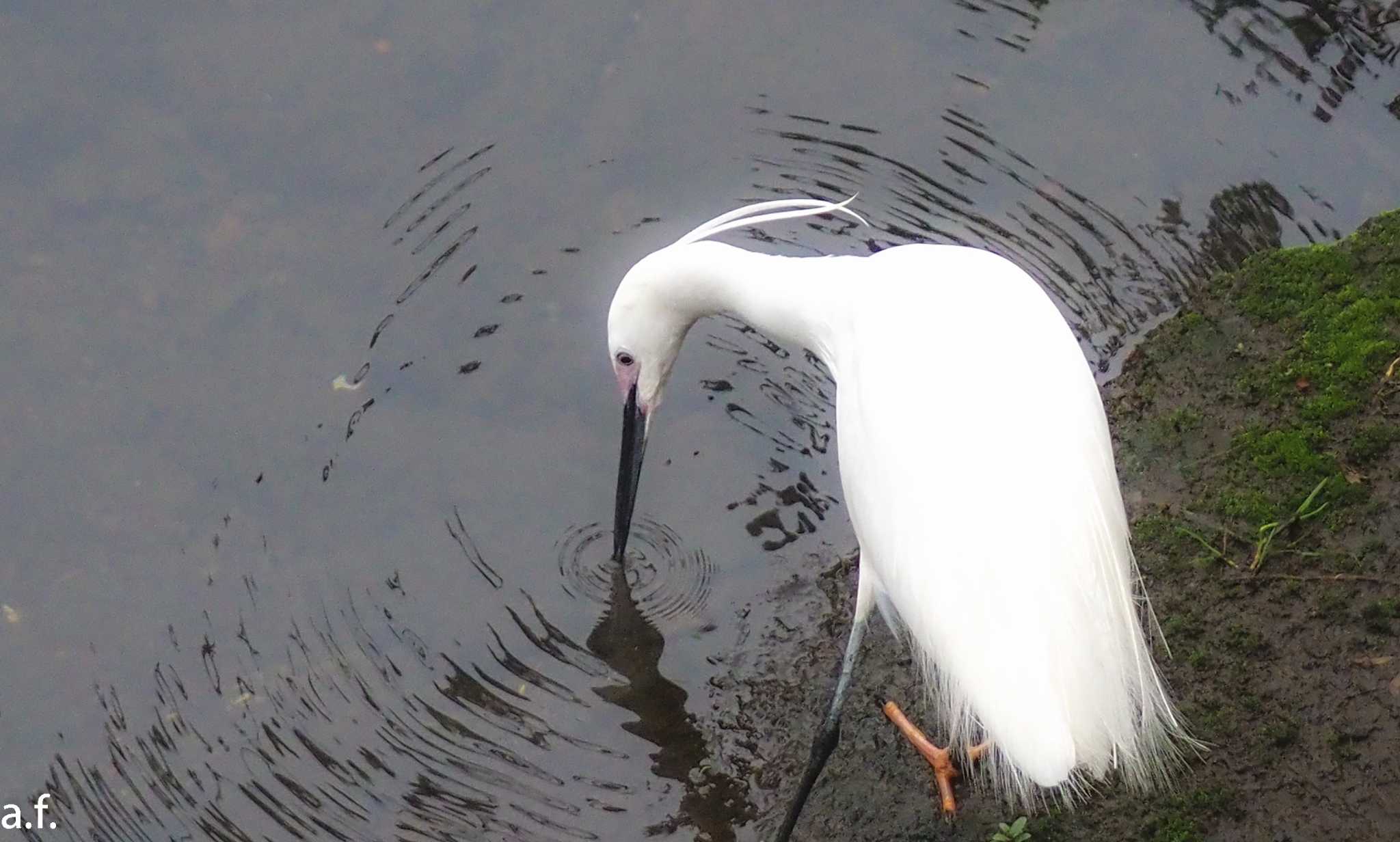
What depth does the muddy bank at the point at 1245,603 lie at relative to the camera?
3.97 m

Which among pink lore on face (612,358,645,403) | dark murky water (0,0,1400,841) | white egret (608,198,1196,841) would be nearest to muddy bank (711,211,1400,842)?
white egret (608,198,1196,841)

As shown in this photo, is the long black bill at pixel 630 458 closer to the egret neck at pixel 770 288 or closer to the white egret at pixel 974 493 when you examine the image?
the white egret at pixel 974 493

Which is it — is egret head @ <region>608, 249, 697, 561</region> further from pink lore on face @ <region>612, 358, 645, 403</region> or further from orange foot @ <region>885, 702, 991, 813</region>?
orange foot @ <region>885, 702, 991, 813</region>

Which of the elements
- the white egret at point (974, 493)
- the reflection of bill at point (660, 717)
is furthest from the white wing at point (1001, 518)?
the reflection of bill at point (660, 717)

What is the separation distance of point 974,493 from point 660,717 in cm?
157

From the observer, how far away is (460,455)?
545cm

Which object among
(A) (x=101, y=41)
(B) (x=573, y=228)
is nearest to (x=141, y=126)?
(A) (x=101, y=41)

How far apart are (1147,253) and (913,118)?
1.26 metres

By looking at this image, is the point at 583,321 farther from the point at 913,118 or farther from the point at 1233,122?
the point at 1233,122

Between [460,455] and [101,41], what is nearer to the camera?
[460,455]

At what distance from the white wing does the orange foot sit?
0.13 meters

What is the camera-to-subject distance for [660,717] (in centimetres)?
479

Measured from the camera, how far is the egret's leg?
170 inches

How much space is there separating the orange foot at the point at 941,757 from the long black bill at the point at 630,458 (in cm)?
120
